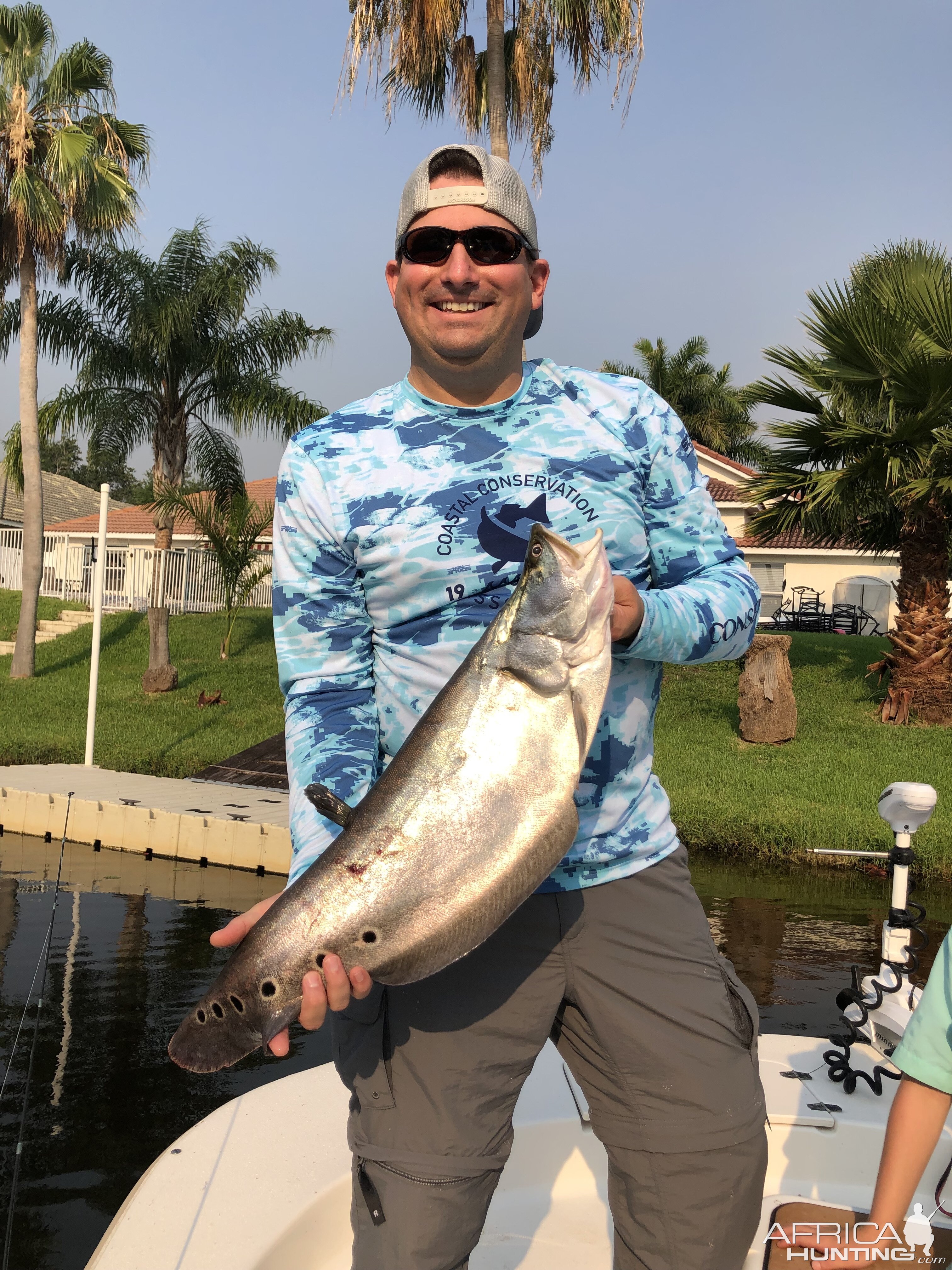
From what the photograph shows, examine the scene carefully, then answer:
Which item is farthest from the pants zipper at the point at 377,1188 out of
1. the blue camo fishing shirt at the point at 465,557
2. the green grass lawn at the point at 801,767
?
the green grass lawn at the point at 801,767

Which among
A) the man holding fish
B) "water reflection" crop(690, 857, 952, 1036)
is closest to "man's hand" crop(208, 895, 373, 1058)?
the man holding fish

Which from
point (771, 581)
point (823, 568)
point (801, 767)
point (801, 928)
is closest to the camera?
point (801, 928)

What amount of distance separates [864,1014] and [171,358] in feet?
63.8

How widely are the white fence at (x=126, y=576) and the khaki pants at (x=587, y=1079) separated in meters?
26.3

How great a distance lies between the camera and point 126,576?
29922mm

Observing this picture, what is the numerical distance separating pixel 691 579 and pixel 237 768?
42.7 feet

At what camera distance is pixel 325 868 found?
176cm

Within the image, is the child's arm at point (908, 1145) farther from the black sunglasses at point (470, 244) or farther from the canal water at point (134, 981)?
the canal water at point (134, 981)

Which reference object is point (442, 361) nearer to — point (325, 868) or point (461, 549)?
point (461, 549)

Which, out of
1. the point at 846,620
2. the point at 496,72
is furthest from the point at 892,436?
the point at 846,620

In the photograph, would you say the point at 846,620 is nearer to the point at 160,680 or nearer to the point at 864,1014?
the point at 160,680

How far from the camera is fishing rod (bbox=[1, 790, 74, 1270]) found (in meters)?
4.02

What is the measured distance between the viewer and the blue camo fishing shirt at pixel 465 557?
203cm

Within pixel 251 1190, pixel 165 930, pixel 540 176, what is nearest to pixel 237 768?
pixel 165 930
